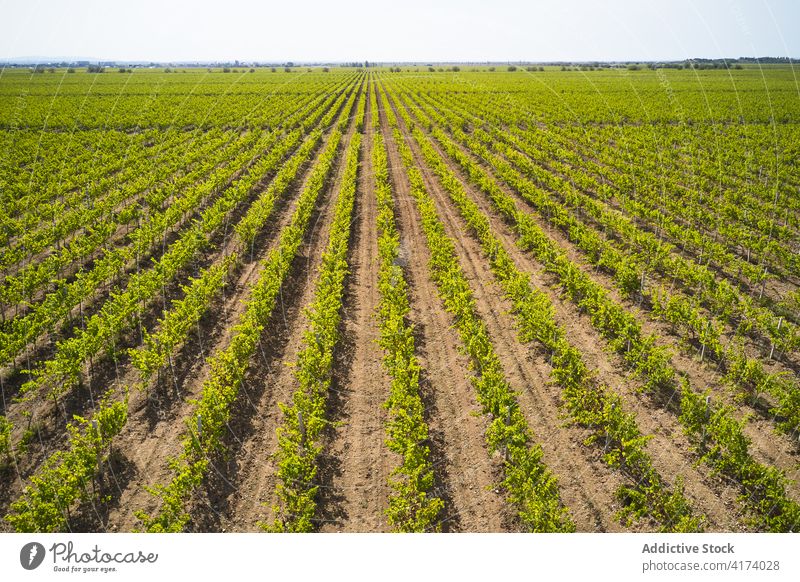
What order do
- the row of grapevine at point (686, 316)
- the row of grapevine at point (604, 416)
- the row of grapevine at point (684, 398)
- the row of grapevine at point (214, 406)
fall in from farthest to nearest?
the row of grapevine at point (686, 316), the row of grapevine at point (604, 416), the row of grapevine at point (684, 398), the row of grapevine at point (214, 406)

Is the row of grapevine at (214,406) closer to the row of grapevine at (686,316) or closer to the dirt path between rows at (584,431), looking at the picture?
the dirt path between rows at (584,431)

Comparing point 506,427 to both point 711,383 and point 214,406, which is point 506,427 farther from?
point 711,383

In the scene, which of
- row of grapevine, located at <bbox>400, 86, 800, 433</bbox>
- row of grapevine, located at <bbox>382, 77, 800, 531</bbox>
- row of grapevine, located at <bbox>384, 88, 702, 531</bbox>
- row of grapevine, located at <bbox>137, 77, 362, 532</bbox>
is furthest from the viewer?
row of grapevine, located at <bbox>400, 86, 800, 433</bbox>

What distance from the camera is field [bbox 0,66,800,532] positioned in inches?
315

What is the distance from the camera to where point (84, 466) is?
780cm

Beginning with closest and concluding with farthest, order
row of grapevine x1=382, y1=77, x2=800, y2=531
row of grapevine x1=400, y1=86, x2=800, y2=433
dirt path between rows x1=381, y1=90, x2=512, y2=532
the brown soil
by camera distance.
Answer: row of grapevine x1=382, y1=77, x2=800, y2=531 < dirt path between rows x1=381, y1=90, x2=512, y2=532 < the brown soil < row of grapevine x1=400, y1=86, x2=800, y2=433

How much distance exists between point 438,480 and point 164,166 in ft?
87.4

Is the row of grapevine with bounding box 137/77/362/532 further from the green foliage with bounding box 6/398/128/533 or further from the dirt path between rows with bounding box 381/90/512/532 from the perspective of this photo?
the dirt path between rows with bounding box 381/90/512/532

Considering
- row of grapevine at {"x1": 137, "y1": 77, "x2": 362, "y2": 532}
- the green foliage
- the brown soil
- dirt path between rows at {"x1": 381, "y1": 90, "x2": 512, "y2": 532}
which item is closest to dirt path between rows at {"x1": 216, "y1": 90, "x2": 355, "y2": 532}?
row of grapevine at {"x1": 137, "y1": 77, "x2": 362, "y2": 532}

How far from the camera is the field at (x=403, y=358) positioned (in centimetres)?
801

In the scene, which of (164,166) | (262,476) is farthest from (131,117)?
(262,476)

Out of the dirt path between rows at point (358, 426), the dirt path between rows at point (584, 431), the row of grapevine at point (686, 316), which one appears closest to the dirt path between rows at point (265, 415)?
the dirt path between rows at point (358, 426)

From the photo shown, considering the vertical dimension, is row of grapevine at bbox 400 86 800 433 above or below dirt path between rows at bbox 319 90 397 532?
above

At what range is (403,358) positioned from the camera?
1090 centimetres
